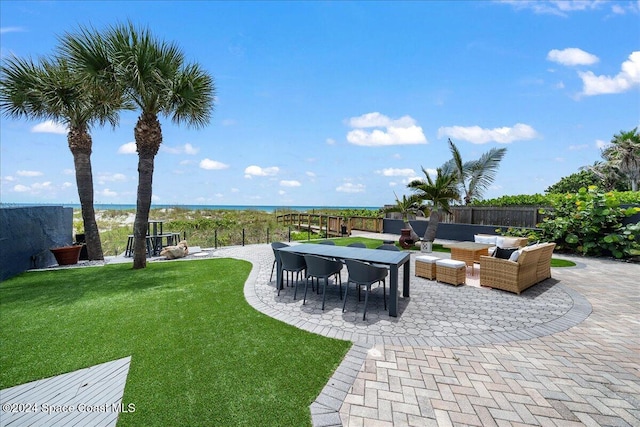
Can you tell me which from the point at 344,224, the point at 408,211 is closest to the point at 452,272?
the point at 408,211

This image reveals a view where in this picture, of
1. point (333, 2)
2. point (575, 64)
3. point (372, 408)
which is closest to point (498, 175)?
point (575, 64)

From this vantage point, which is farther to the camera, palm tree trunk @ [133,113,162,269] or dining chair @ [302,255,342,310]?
palm tree trunk @ [133,113,162,269]

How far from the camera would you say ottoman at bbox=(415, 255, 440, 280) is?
19.6 feet

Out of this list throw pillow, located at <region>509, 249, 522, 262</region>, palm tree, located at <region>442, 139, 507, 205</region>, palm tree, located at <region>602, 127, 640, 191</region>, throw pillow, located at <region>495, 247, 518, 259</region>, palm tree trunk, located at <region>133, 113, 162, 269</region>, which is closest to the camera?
throw pillow, located at <region>509, 249, 522, 262</region>

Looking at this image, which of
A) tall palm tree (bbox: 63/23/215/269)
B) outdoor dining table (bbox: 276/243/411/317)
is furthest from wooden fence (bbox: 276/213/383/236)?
outdoor dining table (bbox: 276/243/411/317)

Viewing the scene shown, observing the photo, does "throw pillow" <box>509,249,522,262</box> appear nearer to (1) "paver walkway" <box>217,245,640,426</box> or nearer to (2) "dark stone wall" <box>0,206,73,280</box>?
(1) "paver walkway" <box>217,245,640,426</box>

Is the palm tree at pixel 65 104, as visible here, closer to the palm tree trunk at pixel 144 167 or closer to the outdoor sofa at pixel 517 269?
the palm tree trunk at pixel 144 167

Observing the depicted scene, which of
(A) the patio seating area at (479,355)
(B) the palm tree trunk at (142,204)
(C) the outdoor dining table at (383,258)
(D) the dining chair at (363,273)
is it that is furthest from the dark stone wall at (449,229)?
(B) the palm tree trunk at (142,204)

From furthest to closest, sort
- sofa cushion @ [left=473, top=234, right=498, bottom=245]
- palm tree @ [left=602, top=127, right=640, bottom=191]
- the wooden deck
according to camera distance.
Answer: palm tree @ [left=602, top=127, right=640, bottom=191], sofa cushion @ [left=473, top=234, right=498, bottom=245], the wooden deck

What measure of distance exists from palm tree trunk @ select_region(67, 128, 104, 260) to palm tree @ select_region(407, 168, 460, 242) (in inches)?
451

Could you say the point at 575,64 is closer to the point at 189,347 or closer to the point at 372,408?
the point at 372,408

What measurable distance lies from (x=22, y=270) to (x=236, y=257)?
5722 millimetres

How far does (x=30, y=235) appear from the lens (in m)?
7.79

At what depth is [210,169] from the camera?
115 ft
